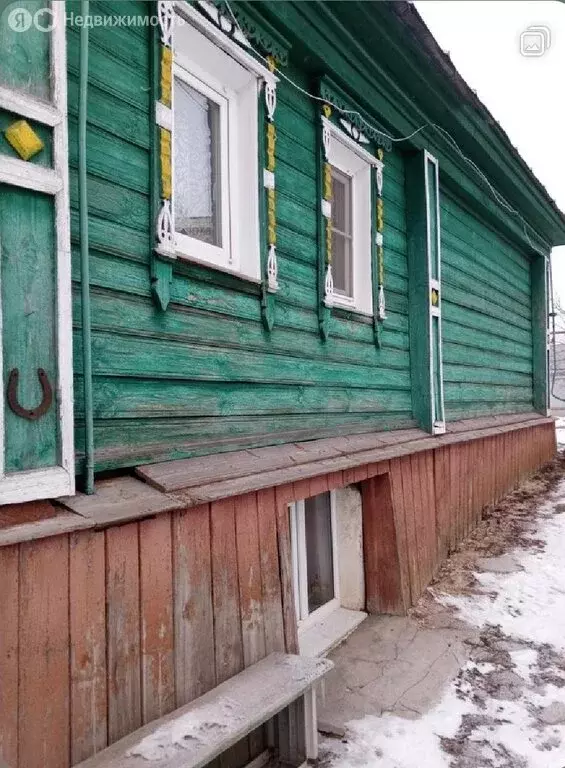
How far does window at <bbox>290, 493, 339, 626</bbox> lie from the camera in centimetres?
354

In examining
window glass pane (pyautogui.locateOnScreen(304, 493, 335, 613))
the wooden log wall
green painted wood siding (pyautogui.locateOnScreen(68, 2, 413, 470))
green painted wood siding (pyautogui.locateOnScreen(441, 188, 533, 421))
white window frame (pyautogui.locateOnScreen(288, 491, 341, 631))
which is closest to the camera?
the wooden log wall

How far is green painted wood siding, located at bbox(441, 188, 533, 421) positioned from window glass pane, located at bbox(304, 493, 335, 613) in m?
2.13

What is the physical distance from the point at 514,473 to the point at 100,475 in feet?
21.2

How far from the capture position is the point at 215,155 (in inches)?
116

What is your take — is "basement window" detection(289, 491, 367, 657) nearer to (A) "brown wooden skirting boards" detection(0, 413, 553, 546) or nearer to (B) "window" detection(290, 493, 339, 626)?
(B) "window" detection(290, 493, 339, 626)

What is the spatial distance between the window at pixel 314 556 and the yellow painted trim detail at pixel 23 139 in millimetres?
2478

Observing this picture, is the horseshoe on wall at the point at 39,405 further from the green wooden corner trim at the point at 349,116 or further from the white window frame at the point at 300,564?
the green wooden corner trim at the point at 349,116

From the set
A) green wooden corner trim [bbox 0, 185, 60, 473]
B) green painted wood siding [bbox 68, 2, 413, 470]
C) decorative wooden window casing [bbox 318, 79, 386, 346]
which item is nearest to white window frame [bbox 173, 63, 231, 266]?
green painted wood siding [bbox 68, 2, 413, 470]

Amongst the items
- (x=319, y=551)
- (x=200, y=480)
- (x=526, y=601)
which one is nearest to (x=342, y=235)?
(x=319, y=551)

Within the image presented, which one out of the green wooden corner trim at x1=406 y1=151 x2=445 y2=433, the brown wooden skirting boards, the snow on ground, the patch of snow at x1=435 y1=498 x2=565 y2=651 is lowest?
the snow on ground

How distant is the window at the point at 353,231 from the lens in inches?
161

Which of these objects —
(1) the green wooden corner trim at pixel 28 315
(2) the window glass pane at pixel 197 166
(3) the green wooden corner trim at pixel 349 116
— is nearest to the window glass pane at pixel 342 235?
(3) the green wooden corner trim at pixel 349 116

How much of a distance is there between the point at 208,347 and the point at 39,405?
102cm

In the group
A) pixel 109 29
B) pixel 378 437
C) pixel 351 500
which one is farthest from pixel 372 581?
pixel 109 29
